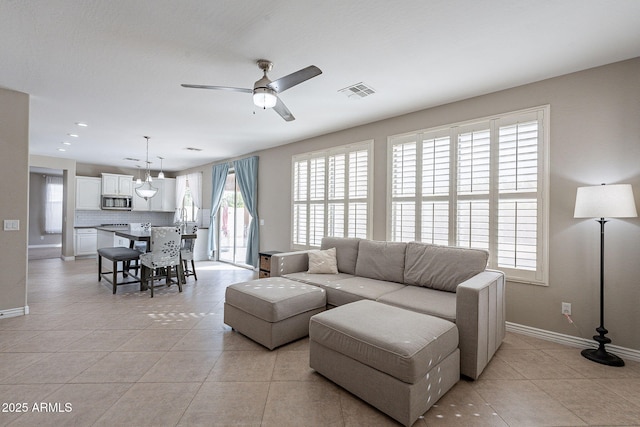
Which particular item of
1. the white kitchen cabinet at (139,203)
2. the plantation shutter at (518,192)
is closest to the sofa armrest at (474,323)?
the plantation shutter at (518,192)

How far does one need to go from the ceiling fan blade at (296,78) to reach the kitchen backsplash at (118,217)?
8663 millimetres

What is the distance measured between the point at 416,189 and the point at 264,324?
2.52m

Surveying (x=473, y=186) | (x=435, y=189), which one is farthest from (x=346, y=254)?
(x=473, y=186)

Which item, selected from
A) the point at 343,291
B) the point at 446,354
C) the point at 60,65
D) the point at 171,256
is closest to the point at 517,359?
the point at 446,354

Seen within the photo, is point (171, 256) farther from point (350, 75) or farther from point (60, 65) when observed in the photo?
point (350, 75)

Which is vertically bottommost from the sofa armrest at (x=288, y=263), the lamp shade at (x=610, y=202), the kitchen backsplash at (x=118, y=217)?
the sofa armrest at (x=288, y=263)

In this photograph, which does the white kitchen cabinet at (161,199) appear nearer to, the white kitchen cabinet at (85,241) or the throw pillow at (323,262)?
the white kitchen cabinet at (85,241)

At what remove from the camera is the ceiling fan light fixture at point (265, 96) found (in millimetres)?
2344

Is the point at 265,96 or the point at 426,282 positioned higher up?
the point at 265,96

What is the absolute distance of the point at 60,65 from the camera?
9.12ft

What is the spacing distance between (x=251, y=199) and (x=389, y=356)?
5096 millimetres

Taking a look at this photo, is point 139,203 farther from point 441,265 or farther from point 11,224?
point 441,265

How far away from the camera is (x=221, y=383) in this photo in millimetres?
2172

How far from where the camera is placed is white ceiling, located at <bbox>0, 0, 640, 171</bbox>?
200 cm
